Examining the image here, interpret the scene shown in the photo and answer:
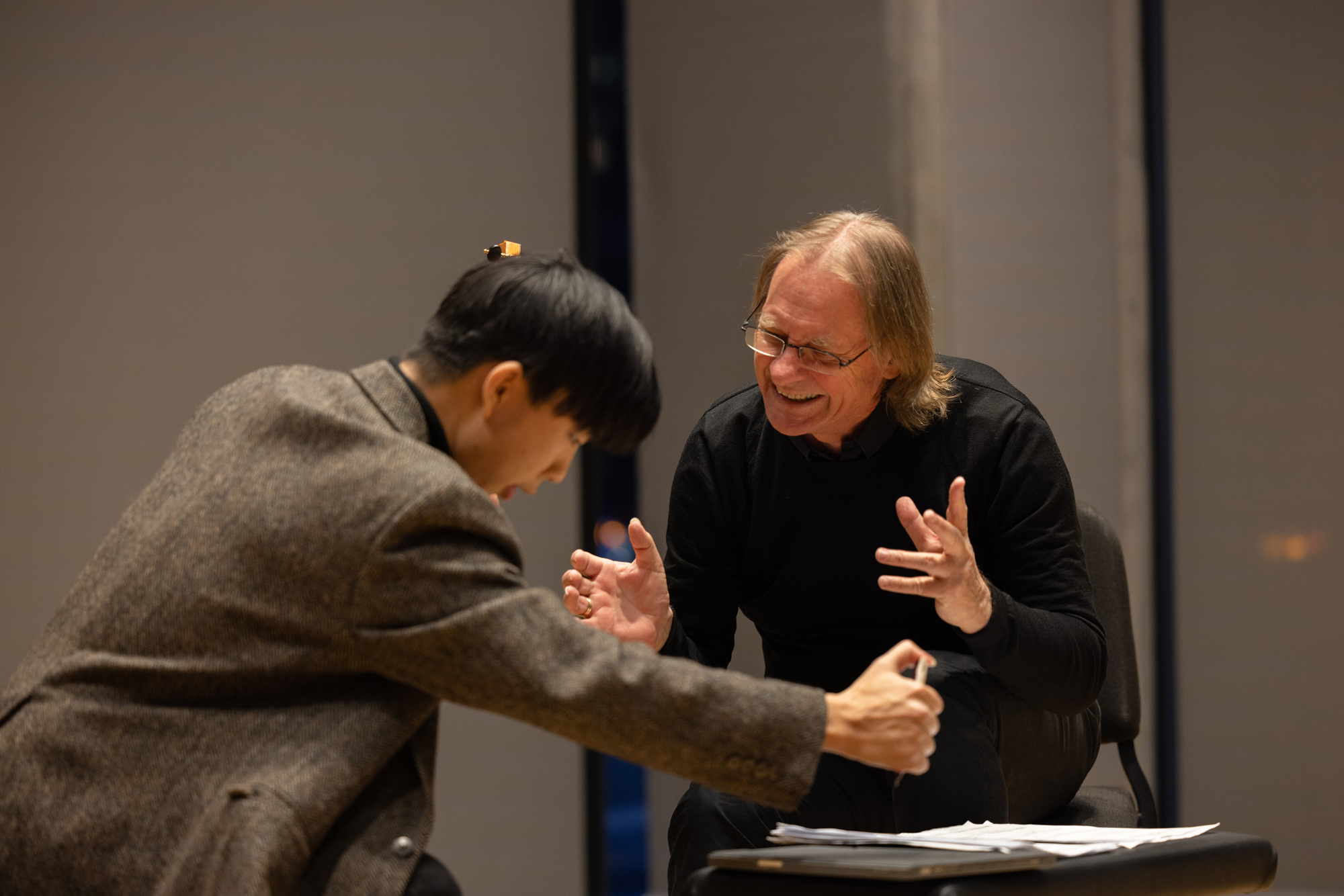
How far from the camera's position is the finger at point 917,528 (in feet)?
5.54

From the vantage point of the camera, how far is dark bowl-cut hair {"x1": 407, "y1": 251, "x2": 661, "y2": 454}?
1.38 metres

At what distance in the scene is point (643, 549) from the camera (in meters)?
1.91

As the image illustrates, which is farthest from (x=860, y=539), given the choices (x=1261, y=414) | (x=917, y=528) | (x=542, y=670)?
(x=1261, y=414)

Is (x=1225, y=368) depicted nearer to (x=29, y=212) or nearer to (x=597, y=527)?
(x=597, y=527)

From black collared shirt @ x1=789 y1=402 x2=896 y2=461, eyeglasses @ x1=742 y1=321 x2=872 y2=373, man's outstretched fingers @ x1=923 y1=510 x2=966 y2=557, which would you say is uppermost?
eyeglasses @ x1=742 y1=321 x2=872 y2=373

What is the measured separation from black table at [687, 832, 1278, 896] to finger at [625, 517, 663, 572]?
0.59 meters

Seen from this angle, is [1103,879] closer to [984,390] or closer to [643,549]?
[643,549]

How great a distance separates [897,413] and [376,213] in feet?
5.58

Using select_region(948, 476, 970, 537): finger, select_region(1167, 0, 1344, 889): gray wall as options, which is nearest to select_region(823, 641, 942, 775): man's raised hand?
select_region(948, 476, 970, 537): finger

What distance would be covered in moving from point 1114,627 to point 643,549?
0.88m

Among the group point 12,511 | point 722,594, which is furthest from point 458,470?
point 12,511

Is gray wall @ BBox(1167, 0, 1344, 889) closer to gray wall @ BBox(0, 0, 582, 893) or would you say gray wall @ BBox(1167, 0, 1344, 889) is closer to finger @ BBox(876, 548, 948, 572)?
gray wall @ BBox(0, 0, 582, 893)

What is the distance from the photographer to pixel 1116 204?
3.82 metres

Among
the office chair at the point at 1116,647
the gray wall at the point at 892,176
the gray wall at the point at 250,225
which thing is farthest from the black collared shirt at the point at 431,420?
the gray wall at the point at 892,176
